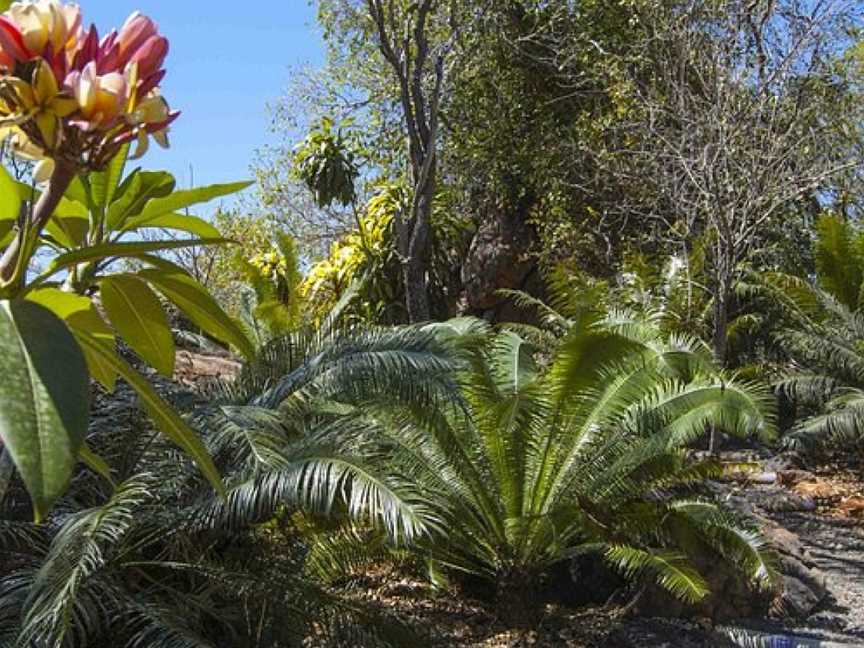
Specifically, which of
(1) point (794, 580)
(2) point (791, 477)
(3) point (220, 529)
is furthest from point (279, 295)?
(3) point (220, 529)

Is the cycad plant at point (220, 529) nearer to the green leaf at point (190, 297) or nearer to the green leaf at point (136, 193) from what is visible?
the green leaf at point (190, 297)

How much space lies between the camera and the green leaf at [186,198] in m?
1.99

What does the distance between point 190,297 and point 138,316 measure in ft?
0.32

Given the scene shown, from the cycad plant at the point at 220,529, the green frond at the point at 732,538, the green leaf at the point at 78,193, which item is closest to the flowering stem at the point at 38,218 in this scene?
the green leaf at the point at 78,193

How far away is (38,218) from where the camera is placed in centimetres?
156

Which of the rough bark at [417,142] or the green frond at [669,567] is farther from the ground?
the rough bark at [417,142]

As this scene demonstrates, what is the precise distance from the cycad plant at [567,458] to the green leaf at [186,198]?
4435 millimetres

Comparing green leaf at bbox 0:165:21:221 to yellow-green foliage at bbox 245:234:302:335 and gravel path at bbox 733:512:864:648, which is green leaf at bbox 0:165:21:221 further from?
yellow-green foliage at bbox 245:234:302:335

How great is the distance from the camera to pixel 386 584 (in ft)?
25.1

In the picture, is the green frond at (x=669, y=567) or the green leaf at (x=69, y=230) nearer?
the green leaf at (x=69, y=230)

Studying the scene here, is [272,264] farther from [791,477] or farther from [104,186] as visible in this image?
[104,186]

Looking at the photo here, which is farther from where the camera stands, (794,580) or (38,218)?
(794,580)

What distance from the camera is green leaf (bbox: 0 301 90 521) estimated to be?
1.19m

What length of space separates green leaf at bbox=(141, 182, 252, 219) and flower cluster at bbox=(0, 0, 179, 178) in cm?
36
